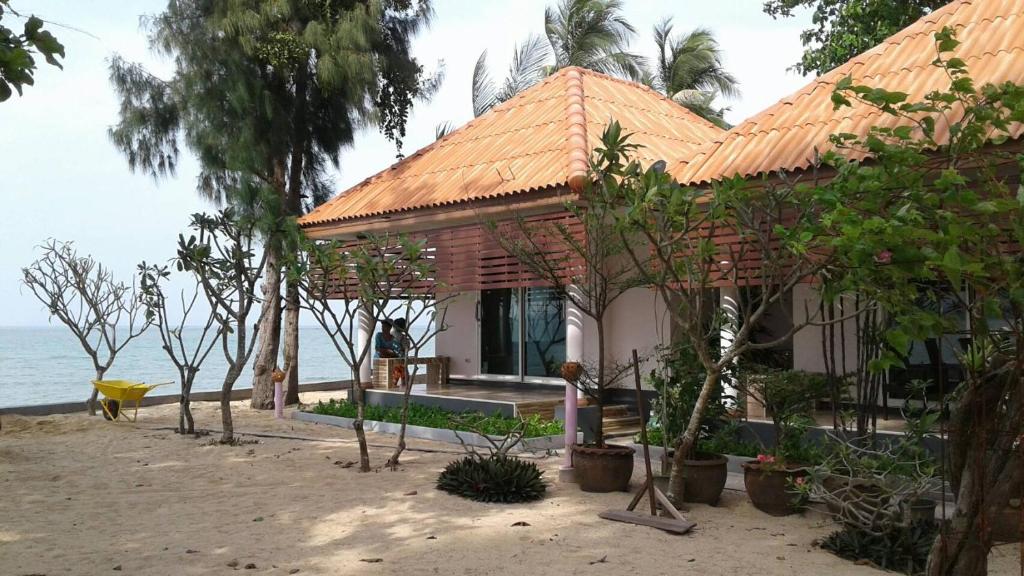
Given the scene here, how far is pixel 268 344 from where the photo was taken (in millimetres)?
16672

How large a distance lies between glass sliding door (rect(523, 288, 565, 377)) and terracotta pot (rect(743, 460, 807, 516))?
673cm

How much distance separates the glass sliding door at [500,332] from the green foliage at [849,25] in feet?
26.0

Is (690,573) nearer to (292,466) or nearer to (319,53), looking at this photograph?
(292,466)

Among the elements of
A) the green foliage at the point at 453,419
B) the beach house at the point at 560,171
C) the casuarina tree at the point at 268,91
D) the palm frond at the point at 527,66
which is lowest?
the green foliage at the point at 453,419

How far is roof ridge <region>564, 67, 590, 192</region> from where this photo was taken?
10.2 m

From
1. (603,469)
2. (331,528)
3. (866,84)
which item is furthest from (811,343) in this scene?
(331,528)

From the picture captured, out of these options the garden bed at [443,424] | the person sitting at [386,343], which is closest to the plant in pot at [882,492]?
the garden bed at [443,424]

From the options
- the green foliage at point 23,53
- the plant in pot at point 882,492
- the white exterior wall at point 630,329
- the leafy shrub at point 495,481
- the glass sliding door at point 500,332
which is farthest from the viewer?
the glass sliding door at point 500,332

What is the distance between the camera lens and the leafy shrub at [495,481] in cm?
744

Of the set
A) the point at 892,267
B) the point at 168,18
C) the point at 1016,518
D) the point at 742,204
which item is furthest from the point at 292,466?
the point at 168,18

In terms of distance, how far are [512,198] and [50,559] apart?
6805mm

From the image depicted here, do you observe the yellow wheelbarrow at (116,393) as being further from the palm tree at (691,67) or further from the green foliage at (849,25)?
the palm tree at (691,67)

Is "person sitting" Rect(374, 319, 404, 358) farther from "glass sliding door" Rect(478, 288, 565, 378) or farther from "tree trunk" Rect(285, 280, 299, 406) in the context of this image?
"tree trunk" Rect(285, 280, 299, 406)

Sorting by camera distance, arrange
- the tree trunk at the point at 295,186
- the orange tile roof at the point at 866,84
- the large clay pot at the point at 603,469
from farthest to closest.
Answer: the tree trunk at the point at 295,186
the orange tile roof at the point at 866,84
the large clay pot at the point at 603,469
